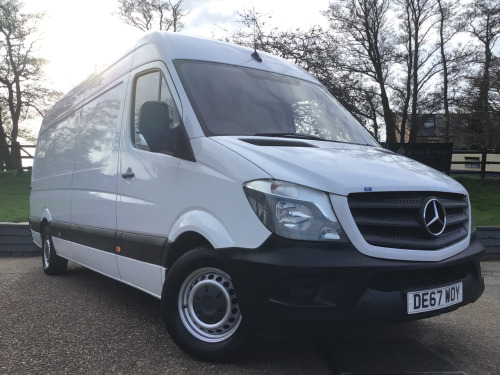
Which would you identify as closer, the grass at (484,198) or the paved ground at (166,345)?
the paved ground at (166,345)

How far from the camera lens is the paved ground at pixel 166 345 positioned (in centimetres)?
292

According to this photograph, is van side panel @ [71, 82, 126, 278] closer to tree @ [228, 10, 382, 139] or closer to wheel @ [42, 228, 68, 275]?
wheel @ [42, 228, 68, 275]

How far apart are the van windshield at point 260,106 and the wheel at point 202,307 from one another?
2.95 feet

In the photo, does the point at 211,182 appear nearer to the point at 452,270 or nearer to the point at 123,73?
the point at 452,270

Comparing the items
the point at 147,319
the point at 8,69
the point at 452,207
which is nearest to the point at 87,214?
the point at 147,319

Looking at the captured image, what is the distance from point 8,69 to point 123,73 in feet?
71.8

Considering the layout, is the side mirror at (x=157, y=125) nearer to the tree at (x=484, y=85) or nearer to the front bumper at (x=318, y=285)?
the front bumper at (x=318, y=285)

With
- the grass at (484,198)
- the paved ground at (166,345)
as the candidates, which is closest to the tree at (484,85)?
the grass at (484,198)

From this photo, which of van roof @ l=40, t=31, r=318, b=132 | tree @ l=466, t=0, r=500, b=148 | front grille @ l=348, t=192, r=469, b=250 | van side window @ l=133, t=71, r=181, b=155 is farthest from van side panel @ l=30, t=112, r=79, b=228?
tree @ l=466, t=0, r=500, b=148

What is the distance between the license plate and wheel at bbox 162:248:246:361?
995 millimetres

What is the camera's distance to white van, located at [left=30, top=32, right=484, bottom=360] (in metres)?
2.52

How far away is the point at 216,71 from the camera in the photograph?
12.0 feet

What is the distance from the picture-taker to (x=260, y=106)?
361cm

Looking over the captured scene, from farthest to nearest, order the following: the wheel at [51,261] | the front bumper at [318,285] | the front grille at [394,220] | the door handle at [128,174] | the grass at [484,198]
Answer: the grass at [484,198] < the wheel at [51,261] < the door handle at [128,174] < the front grille at [394,220] < the front bumper at [318,285]
